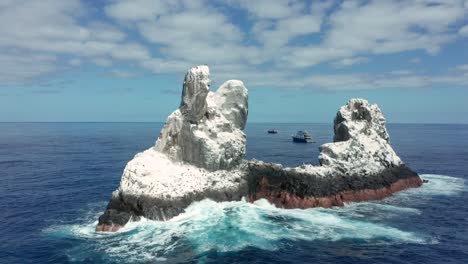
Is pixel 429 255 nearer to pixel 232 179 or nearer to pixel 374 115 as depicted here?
pixel 232 179

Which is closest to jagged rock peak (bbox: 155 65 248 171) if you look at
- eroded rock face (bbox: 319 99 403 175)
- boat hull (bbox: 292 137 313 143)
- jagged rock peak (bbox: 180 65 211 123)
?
jagged rock peak (bbox: 180 65 211 123)

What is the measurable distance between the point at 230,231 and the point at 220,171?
45.0ft

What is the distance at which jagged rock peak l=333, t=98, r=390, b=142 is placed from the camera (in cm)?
6900

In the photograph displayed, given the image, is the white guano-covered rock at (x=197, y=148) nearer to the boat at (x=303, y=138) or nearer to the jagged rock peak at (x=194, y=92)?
the jagged rock peak at (x=194, y=92)

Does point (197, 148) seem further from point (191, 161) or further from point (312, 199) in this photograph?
point (312, 199)

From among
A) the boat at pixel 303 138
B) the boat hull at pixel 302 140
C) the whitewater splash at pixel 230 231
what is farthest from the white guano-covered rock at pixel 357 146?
the boat at pixel 303 138

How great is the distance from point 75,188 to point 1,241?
1029 inches

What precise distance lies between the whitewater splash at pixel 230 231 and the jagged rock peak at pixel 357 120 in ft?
57.1

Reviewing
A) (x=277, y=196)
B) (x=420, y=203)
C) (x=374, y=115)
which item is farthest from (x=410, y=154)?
(x=277, y=196)

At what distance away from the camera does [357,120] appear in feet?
234

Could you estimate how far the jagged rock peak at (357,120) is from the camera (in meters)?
69.0

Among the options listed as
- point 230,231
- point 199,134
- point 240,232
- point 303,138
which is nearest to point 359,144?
point 199,134

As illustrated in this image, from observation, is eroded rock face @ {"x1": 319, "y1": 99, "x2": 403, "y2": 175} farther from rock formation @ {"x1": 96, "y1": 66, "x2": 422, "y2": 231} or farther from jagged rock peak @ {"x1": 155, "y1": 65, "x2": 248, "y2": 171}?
jagged rock peak @ {"x1": 155, "y1": 65, "x2": 248, "y2": 171}

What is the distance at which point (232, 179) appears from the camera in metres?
55.5
